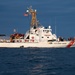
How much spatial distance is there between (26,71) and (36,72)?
42.2 inches

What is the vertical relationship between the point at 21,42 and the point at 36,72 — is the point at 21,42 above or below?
above

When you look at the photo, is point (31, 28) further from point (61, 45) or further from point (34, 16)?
point (61, 45)

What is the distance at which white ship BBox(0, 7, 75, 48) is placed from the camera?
333ft

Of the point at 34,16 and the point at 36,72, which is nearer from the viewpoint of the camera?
the point at 36,72

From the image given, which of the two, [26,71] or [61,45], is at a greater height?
[61,45]

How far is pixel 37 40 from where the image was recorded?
4050 inches

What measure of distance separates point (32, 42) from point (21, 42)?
130 inches

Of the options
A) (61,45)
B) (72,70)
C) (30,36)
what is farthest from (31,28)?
(72,70)

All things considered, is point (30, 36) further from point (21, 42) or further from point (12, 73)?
point (12, 73)

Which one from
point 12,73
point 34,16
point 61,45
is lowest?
point 12,73

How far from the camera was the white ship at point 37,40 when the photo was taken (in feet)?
333

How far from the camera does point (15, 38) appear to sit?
104250 millimetres

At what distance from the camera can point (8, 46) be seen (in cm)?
10375

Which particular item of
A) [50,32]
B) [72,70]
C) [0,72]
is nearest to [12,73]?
[0,72]
